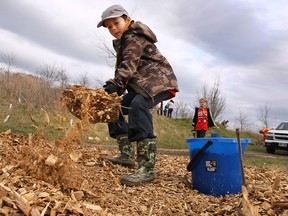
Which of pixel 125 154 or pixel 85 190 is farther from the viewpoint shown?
pixel 125 154

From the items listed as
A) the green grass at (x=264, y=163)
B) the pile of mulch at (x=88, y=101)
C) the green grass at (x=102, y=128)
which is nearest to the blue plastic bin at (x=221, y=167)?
the pile of mulch at (x=88, y=101)

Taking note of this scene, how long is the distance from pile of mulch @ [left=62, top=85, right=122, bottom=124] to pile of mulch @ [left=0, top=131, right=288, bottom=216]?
0.34m

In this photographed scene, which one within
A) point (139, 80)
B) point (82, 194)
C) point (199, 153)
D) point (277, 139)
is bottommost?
point (82, 194)

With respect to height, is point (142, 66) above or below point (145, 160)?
above

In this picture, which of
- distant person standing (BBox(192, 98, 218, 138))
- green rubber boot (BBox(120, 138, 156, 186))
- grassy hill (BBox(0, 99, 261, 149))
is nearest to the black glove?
grassy hill (BBox(0, 99, 261, 149))

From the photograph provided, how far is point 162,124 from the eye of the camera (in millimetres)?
19984

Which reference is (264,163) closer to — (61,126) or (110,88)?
(110,88)

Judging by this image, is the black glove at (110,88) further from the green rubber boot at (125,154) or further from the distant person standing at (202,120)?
the distant person standing at (202,120)

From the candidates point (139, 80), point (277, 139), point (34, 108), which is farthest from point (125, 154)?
point (277, 139)

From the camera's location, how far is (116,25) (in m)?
3.38

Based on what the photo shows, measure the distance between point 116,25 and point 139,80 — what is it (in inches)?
23.8

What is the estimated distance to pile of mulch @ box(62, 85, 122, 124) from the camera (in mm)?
2838

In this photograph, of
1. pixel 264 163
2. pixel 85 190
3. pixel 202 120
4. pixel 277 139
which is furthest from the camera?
pixel 277 139

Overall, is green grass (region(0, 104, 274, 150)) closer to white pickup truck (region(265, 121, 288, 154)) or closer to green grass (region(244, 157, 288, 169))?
white pickup truck (region(265, 121, 288, 154))
